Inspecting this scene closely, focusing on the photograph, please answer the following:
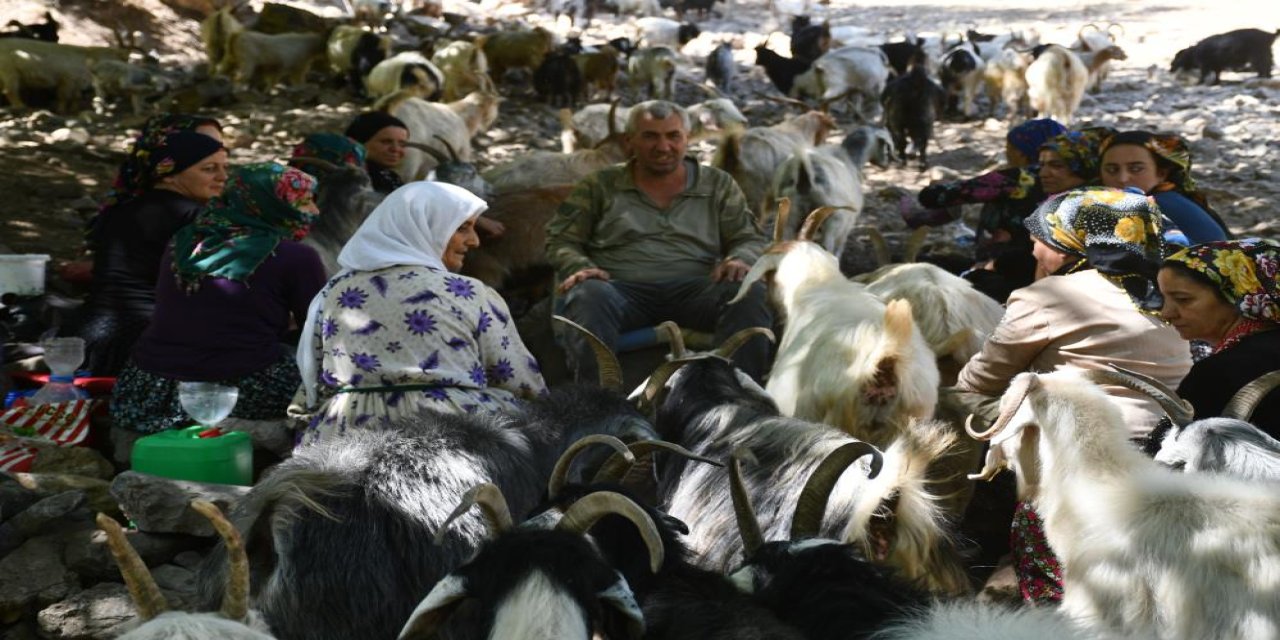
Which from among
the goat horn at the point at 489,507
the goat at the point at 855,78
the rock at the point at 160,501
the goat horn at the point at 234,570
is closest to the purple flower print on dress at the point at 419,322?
the rock at the point at 160,501

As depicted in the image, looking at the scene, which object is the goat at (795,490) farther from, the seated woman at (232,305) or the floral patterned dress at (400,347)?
the seated woman at (232,305)

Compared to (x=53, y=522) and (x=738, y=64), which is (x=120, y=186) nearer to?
(x=53, y=522)

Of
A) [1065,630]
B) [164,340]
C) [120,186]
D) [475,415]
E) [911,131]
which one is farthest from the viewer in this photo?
[911,131]

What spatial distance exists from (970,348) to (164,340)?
2975 mm

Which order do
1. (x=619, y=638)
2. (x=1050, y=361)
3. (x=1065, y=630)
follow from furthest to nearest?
(x=1050, y=361) < (x=619, y=638) < (x=1065, y=630)

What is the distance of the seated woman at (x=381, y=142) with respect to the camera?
6.71 m

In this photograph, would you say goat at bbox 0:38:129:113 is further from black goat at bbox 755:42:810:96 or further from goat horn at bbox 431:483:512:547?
goat horn at bbox 431:483:512:547

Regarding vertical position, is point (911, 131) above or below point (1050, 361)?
below

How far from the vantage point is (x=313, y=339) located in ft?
12.5

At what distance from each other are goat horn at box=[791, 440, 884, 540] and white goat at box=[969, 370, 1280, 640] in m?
0.46

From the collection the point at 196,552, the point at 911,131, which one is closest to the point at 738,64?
the point at 911,131

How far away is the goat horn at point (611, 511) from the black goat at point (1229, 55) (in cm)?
1594

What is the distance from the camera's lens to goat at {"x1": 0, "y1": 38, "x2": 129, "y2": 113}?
39.9ft

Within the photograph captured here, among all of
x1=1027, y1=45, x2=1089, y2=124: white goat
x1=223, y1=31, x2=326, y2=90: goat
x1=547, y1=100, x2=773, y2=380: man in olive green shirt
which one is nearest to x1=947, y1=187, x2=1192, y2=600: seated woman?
x1=547, y1=100, x2=773, y2=380: man in olive green shirt
